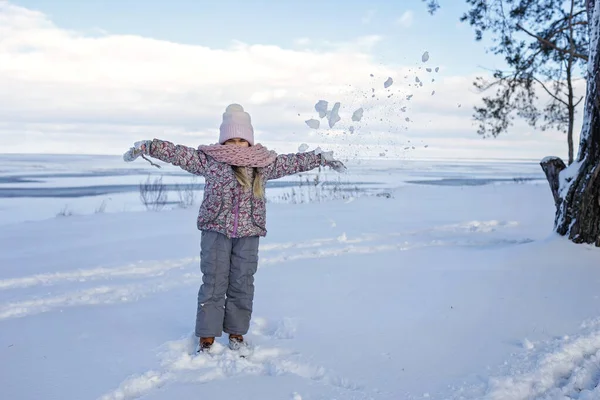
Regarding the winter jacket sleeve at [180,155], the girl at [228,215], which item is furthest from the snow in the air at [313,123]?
the winter jacket sleeve at [180,155]

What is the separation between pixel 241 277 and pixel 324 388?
0.98 meters

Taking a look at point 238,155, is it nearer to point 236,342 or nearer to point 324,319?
point 236,342

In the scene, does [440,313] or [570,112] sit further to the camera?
[570,112]

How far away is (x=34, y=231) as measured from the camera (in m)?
9.43

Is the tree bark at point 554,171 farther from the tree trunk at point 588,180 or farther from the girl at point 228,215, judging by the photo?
the girl at point 228,215

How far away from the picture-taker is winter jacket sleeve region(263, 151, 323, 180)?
382 centimetres

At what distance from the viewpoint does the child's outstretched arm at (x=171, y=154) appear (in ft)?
11.4

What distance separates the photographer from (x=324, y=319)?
168 inches

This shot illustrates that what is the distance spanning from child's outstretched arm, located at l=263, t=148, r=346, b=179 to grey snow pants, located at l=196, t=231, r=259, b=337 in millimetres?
497

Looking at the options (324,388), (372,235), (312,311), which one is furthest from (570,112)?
(324,388)

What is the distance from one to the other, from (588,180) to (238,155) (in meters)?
4.68

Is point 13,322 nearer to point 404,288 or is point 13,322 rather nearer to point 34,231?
point 404,288

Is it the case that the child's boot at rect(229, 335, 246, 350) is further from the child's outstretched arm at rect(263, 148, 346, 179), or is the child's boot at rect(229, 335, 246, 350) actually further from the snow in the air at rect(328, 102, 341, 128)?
the snow in the air at rect(328, 102, 341, 128)

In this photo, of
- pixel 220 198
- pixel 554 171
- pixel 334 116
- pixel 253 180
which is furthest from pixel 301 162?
pixel 554 171
